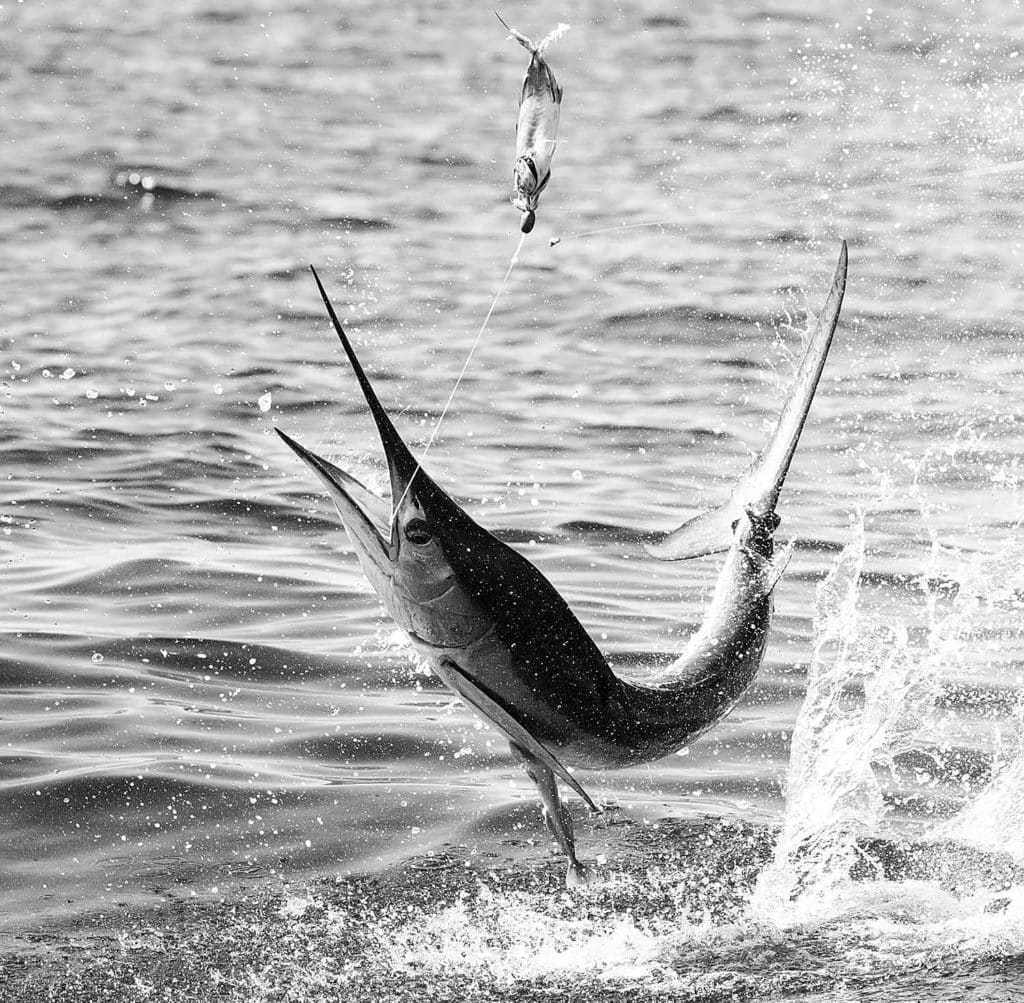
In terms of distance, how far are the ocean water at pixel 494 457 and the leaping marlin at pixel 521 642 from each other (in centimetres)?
107

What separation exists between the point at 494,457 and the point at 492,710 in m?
7.60

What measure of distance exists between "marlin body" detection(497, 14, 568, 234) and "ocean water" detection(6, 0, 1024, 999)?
2561mm

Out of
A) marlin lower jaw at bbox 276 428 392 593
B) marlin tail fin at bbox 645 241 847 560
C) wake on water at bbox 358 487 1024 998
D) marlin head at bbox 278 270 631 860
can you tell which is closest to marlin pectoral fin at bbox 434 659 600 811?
marlin head at bbox 278 270 631 860

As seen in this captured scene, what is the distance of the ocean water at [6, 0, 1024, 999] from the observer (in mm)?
6738

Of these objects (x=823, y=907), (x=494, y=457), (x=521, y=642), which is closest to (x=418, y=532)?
(x=521, y=642)

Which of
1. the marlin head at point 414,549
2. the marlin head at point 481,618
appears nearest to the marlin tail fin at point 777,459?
the marlin head at point 481,618

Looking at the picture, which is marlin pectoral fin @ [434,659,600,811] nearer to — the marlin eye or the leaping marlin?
the leaping marlin

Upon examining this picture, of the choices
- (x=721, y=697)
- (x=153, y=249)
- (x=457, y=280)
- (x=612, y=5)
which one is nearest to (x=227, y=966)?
(x=721, y=697)

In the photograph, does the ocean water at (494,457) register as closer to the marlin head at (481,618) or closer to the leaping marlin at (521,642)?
the leaping marlin at (521,642)

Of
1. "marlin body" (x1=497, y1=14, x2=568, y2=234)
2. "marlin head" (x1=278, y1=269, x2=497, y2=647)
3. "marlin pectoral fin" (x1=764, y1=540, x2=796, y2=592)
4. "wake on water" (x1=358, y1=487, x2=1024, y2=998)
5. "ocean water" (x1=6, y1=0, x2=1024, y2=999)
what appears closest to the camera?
"marlin body" (x1=497, y1=14, x2=568, y2=234)

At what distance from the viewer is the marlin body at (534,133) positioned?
4066mm

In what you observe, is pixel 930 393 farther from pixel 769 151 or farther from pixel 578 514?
pixel 769 151

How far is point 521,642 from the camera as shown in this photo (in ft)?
14.7

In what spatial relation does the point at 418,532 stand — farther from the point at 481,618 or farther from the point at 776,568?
the point at 776,568
